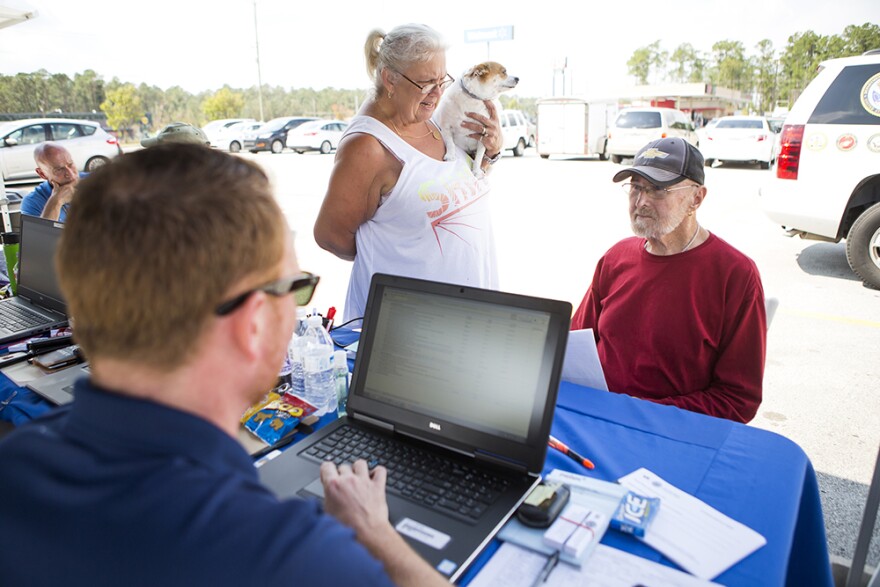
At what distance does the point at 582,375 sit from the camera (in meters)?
1.80

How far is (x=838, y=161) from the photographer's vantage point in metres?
Answer: 5.07

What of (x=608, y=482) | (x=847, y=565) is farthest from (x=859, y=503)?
(x=608, y=482)

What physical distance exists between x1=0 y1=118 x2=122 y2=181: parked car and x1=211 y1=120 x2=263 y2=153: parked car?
8431mm

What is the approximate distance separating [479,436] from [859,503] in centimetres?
211

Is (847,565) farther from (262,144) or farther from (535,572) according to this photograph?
(262,144)

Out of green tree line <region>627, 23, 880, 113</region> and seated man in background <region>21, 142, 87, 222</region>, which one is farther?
green tree line <region>627, 23, 880, 113</region>

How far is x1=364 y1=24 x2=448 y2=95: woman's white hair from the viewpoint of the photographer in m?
2.15

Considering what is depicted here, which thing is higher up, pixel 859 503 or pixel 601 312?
pixel 601 312

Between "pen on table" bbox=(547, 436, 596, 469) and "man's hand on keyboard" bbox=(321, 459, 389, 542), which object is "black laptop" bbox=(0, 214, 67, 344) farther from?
"pen on table" bbox=(547, 436, 596, 469)

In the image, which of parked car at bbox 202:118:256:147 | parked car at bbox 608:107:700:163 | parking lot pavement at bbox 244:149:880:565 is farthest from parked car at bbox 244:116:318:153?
parked car at bbox 608:107:700:163

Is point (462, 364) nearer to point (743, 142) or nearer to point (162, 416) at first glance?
point (162, 416)

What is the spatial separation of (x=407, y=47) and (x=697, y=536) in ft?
5.96

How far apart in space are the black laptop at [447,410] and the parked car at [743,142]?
1540 centimetres

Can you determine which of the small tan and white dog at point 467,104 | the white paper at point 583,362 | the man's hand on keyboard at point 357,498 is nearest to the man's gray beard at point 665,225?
the white paper at point 583,362
